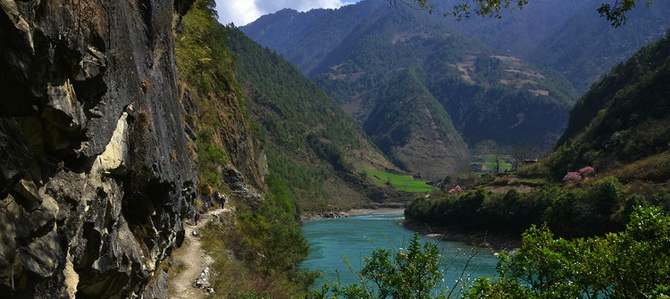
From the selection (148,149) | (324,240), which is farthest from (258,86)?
(148,149)

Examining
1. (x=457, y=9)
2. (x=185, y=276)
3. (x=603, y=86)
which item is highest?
(x=603, y=86)

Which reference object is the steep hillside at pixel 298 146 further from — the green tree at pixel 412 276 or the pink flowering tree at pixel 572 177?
the green tree at pixel 412 276

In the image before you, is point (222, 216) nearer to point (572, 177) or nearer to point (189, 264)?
point (189, 264)

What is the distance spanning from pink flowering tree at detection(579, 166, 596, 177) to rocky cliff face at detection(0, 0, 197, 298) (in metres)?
69.7

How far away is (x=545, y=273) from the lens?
26.8ft

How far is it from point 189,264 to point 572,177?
64.8 metres

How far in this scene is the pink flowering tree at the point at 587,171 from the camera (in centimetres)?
6725

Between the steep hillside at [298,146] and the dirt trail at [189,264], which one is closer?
the dirt trail at [189,264]

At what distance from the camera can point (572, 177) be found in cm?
6912

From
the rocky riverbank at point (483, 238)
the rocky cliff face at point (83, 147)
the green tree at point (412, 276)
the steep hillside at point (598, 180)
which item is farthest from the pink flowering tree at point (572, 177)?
the rocky cliff face at point (83, 147)

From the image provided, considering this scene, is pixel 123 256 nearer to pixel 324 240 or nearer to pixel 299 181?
pixel 324 240

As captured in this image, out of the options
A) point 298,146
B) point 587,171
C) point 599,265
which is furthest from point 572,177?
point 298,146

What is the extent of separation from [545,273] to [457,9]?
18.5 ft

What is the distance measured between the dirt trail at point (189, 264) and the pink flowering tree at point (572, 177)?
59221 millimetres
